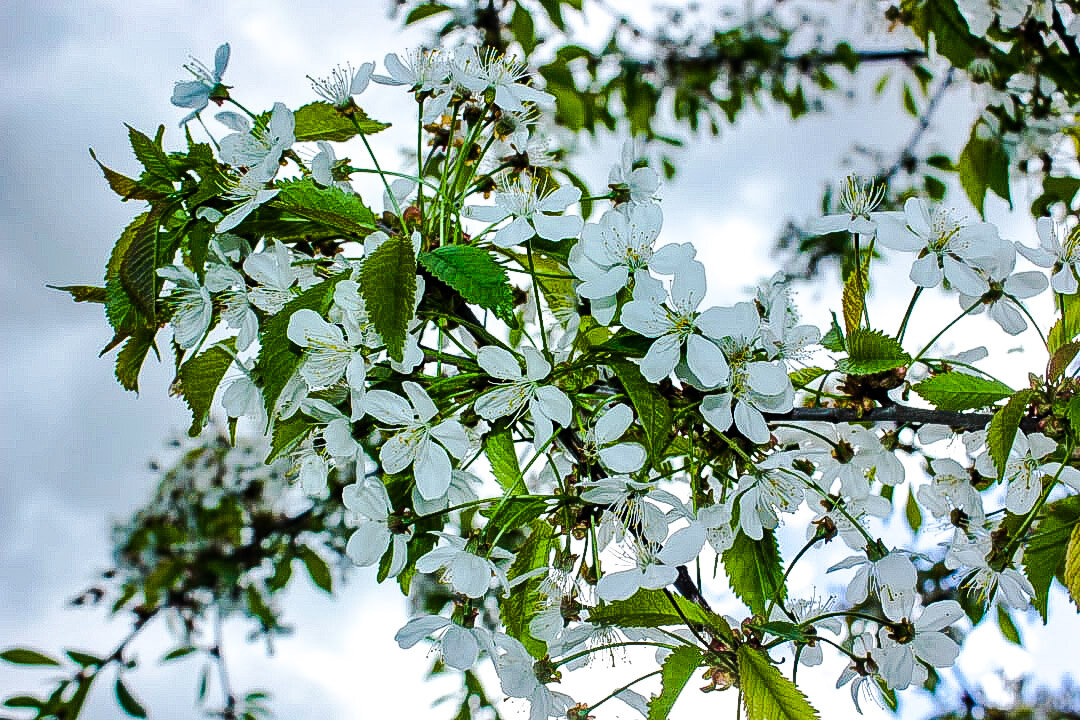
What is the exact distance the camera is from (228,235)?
89 cm

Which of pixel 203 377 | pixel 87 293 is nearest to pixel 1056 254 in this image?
pixel 203 377

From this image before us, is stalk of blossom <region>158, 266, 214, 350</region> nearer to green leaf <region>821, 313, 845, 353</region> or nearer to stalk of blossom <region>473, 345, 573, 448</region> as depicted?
stalk of blossom <region>473, 345, 573, 448</region>

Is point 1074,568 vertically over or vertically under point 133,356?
under

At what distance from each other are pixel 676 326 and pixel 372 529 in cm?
36

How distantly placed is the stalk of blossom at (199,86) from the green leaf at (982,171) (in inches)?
55.2

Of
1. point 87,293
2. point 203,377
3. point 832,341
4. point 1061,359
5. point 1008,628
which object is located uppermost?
point 87,293

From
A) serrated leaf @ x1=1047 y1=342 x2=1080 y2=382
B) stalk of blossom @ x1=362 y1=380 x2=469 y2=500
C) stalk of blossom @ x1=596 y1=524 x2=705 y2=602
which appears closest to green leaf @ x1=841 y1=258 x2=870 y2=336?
serrated leaf @ x1=1047 y1=342 x2=1080 y2=382

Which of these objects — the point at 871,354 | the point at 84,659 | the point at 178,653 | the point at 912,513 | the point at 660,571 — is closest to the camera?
the point at 660,571

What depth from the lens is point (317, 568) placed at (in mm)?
2402

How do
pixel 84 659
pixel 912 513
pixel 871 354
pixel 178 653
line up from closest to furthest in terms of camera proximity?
pixel 871 354
pixel 912 513
pixel 84 659
pixel 178 653

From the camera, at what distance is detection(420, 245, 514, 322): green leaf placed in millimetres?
751

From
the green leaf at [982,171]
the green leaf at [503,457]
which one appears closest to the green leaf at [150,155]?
the green leaf at [503,457]

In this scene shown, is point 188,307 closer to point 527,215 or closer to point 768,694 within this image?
point 527,215

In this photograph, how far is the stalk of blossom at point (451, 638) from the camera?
76cm
